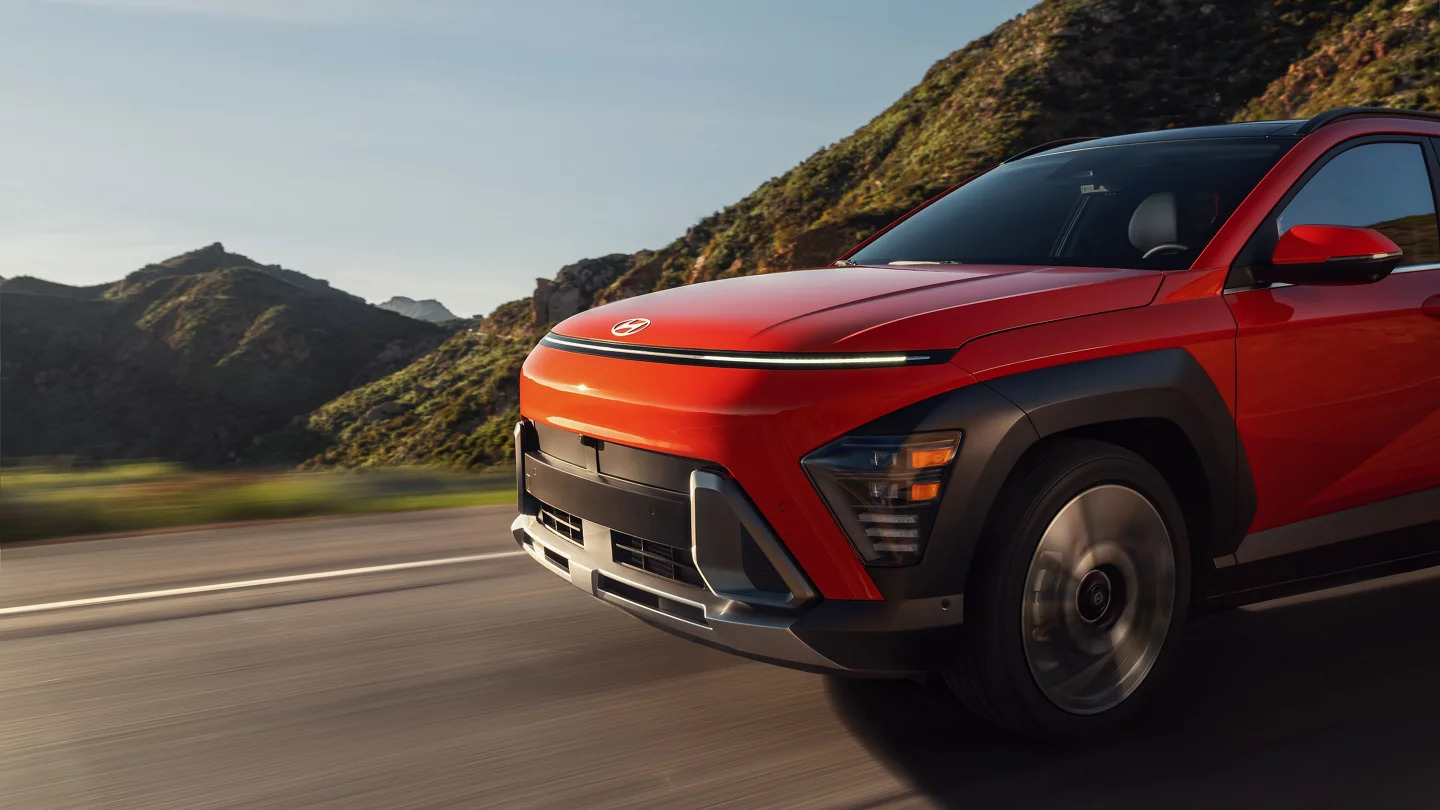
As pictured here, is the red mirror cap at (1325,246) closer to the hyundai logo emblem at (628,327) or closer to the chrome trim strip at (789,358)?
the chrome trim strip at (789,358)

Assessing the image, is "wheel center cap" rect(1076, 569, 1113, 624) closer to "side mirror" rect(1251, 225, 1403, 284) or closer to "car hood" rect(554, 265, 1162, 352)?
"car hood" rect(554, 265, 1162, 352)

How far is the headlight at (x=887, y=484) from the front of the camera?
269 cm

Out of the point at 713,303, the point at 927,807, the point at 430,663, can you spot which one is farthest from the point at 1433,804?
the point at 430,663

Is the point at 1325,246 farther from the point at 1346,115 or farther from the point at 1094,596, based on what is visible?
the point at 1094,596

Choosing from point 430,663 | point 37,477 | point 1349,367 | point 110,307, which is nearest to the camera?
point 1349,367

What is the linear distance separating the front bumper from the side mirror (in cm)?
137

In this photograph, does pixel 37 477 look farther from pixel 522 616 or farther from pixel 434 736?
pixel 434 736

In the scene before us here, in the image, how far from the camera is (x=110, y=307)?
9169 cm

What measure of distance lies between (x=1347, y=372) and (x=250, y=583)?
13.3 ft

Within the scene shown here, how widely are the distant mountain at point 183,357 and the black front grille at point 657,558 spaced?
6646 cm

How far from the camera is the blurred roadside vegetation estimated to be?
6.05 meters

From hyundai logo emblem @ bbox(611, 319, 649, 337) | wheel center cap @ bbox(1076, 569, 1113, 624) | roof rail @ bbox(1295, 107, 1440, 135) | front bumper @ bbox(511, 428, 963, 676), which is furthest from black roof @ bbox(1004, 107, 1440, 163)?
front bumper @ bbox(511, 428, 963, 676)

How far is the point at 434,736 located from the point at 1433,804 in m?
2.44

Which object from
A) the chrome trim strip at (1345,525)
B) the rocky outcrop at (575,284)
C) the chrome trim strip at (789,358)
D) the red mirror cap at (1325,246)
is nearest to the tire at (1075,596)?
the chrome trim strip at (1345,525)
